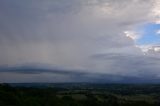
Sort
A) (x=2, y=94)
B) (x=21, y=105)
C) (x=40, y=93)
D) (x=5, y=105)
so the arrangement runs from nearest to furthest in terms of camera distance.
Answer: (x=5, y=105) → (x=21, y=105) → (x=2, y=94) → (x=40, y=93)

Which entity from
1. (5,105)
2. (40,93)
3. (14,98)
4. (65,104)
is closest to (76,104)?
(65,104)

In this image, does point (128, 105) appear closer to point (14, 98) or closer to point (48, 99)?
point (48, 99)

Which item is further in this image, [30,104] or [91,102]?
[91,102]

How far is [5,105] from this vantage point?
72000 millimetres

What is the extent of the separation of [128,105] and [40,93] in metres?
36.0

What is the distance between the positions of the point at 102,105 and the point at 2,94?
144 feet

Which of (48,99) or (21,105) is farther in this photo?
(48,99)

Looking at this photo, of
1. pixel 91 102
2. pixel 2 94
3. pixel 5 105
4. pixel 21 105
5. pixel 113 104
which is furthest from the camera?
pixel 113 104

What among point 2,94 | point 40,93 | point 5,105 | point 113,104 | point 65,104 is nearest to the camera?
point 5,105

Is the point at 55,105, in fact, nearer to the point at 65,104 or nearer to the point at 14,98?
the point at 65,104

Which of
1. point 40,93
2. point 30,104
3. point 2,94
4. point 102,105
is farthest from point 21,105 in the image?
point 102,105

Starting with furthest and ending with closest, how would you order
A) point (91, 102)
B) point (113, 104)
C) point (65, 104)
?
1. point (113, 104)
2. point (91, 102)
3. point (65, 104)

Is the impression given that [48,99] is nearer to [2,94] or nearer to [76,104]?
[76,104]

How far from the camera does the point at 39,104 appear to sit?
85750 millimetres
